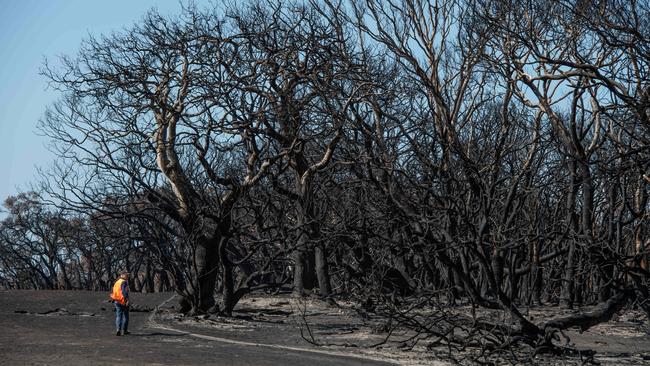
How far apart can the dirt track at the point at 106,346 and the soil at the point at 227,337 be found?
0.7 inches

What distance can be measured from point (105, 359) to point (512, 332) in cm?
664

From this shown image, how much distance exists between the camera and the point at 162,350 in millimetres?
16453

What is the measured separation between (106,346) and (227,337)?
3495mm

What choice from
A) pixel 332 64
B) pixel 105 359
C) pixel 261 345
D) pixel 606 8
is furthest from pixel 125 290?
pixel 606 8

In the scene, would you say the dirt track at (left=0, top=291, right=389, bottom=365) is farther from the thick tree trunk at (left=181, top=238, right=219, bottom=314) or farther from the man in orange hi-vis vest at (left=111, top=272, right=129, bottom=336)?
the thick tree trunk at (left=181, top=238, right=219, bottom=314)

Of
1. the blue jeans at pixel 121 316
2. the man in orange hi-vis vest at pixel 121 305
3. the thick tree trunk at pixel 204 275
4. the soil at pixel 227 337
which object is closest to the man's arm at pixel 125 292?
the man in orange hi-vis vest at pixel 121 305

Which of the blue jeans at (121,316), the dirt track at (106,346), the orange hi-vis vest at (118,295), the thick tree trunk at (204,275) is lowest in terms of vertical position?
the dirt track at (106,346)

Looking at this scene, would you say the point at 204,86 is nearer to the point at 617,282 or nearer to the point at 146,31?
the point at 146,31

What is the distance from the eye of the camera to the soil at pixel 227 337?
15.5 meters

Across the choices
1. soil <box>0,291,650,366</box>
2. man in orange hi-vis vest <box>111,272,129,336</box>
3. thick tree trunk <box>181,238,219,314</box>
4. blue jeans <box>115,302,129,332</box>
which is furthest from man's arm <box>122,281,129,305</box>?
thick tree trunk <box>181,238,219,314</box>

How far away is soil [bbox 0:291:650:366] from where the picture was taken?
15523 millimetres

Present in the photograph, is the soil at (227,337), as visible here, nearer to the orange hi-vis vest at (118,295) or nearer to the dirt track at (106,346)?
the dirt track at (106,346)

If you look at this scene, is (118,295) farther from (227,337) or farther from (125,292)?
(227,337)

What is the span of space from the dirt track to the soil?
0.02 meters
